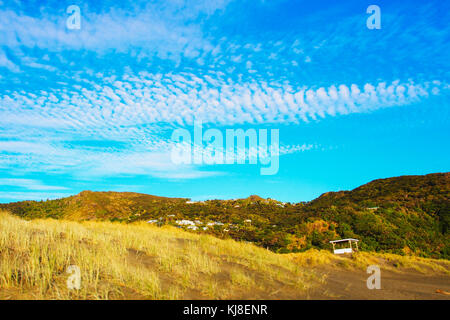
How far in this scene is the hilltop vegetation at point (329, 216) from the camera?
22445mm

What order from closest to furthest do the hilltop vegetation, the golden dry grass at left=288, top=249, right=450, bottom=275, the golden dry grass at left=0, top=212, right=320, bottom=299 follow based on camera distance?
the golden dry grass at left=0, top=212, right=320, bottom=299
the golden dry grass at left=288, top=249, right=450, bottom=275
the hilltop vegetation

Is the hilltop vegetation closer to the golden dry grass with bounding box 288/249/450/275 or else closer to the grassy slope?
the golden dry grass with bounding box 288/249/450/275

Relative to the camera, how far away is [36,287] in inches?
193

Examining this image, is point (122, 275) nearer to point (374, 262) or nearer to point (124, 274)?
point (124, 274)

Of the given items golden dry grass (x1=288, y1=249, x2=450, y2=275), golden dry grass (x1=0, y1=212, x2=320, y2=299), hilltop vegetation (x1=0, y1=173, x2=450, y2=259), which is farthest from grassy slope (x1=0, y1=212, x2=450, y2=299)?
hilltop vegetation (x1=0, y1=173, x2=450, y2=259)

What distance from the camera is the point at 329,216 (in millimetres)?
28688

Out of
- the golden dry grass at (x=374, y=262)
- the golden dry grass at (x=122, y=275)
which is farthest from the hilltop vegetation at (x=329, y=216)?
the golden dry grass at (x=122, y=275)

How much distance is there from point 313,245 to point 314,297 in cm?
1852

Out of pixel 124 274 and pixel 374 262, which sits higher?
pixel 124 274

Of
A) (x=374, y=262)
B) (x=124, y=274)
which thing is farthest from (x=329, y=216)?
(x=124, y=274)

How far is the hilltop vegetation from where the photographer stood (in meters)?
22.4

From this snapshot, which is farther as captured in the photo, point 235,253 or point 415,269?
point 415,269
